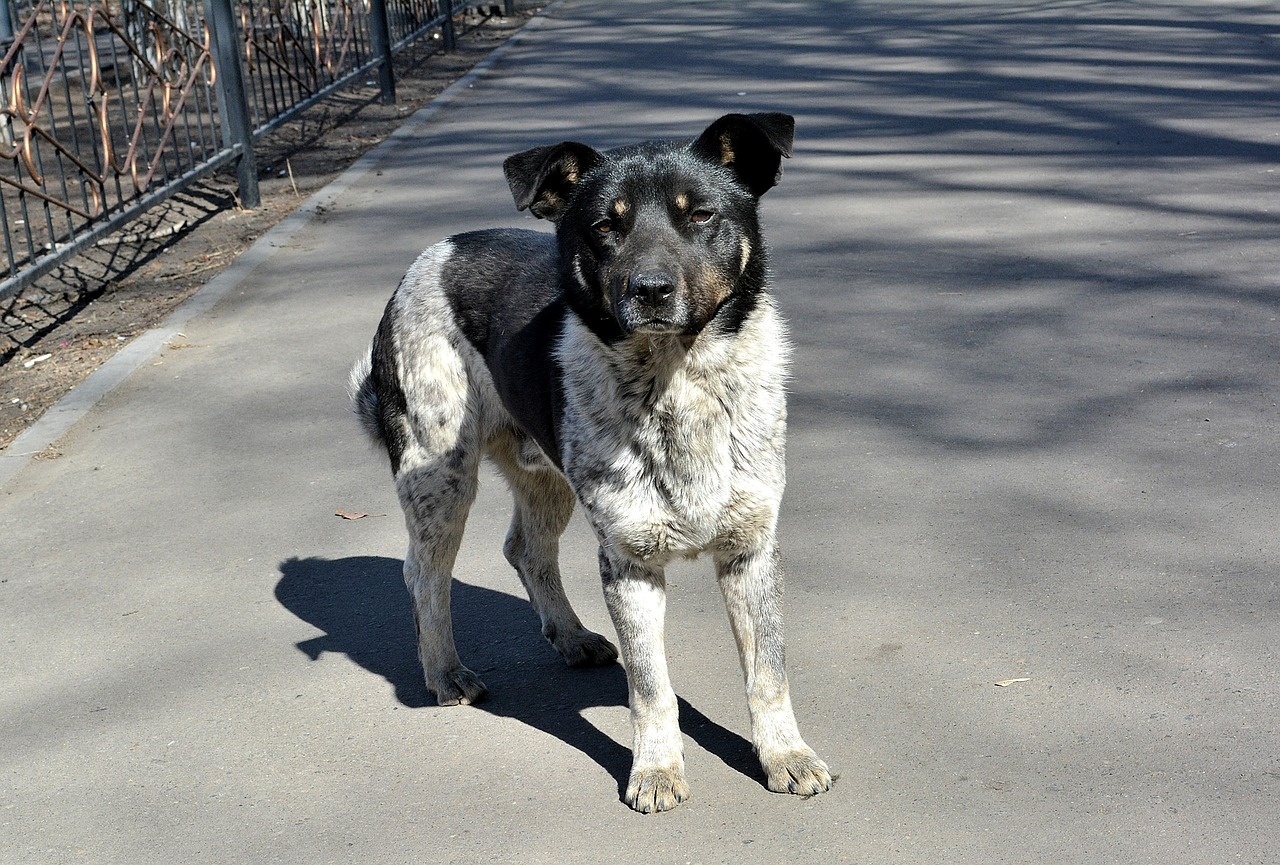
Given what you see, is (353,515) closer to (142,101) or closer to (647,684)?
(647,684)

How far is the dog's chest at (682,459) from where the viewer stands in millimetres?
3494

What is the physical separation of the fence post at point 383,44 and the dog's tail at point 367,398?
1026 cm

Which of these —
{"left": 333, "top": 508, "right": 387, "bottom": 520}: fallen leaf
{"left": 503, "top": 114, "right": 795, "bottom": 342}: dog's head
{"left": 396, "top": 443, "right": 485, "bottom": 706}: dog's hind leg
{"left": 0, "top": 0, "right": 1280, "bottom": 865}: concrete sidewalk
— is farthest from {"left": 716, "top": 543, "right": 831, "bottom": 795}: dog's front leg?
{"left": 333, "top": 508, "right": 387, "bottom": 520}: fallen leaf

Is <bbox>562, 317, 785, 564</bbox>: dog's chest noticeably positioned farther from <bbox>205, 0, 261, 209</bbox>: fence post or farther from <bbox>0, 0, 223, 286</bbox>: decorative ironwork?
<bbox>205, 0, 261, 209</bbox>: fence post

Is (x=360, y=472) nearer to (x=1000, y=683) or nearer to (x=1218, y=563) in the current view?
(x=1000, y=683)

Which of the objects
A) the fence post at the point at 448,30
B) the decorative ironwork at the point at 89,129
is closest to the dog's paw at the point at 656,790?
the decorative ironwork at the point at 89,129

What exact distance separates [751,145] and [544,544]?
1513 millimetres

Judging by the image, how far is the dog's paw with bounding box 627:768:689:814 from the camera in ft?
11.5

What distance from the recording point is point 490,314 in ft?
13.5

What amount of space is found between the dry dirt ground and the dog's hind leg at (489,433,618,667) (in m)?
2.81

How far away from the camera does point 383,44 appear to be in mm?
14133

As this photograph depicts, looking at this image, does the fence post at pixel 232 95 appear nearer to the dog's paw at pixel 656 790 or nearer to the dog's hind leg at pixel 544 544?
the dog's hind leg at pixel 544 544

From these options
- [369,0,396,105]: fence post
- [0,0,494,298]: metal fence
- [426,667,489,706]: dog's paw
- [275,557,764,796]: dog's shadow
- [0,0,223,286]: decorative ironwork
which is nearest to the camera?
[275,557,764,796]: dog's shadow

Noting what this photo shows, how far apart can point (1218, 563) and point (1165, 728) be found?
1033 mm
